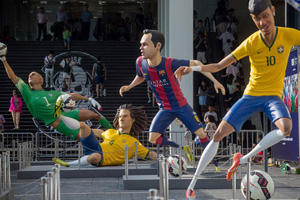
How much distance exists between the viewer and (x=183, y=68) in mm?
7930

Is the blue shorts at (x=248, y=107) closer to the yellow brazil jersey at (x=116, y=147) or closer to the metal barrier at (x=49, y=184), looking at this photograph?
the metal barrier at (x=49, y=184)

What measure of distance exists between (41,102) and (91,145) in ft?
4.68

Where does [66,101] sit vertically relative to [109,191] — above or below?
above

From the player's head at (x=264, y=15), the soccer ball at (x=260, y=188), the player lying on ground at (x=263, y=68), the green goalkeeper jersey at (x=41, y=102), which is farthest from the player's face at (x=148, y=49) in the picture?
the green goalkeeper jersey at (x=41, y=102)

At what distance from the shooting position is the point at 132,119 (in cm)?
1354

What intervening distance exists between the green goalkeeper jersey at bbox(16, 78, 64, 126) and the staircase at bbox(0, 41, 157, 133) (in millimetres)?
9145

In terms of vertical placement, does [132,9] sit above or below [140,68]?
above

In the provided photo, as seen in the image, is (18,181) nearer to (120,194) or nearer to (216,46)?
(120,194)

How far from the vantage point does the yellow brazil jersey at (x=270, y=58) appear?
310 inches

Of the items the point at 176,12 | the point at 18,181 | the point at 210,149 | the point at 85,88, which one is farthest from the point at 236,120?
the point at 85,88

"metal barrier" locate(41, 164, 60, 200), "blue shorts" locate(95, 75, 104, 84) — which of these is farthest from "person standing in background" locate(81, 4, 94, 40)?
"metal barrier" locate(41, 164, 60, 200)

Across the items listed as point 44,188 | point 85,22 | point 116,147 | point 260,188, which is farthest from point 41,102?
point 85,22

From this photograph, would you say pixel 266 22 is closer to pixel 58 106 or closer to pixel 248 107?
pixel 248 107

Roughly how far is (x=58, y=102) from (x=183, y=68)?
4.57 m
